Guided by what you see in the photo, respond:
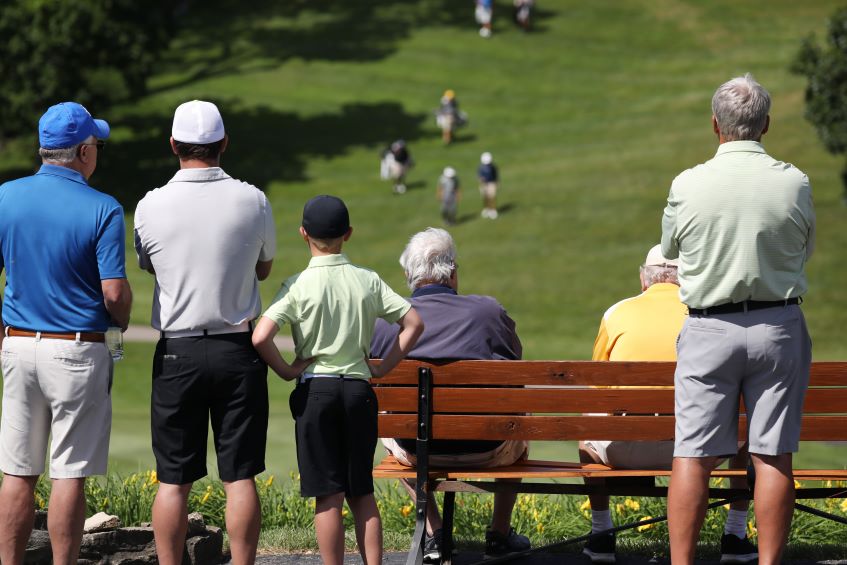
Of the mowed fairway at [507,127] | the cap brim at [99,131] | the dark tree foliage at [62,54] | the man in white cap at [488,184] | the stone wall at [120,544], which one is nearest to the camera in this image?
the cap brim at [99,131]

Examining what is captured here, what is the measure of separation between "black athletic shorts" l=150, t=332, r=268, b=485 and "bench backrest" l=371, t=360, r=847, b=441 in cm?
84

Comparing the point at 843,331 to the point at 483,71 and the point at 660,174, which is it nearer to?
the point at 660,174

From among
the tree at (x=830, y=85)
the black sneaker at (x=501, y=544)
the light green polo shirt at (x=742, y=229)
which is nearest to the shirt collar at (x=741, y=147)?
the light green polo shirt at (x=742, y=229)

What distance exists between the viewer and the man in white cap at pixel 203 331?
506cm

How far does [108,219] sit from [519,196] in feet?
97.8

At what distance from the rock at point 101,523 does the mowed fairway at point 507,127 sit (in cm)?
963

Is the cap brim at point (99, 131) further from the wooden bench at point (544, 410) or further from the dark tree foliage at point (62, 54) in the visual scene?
the dark tree foliage at point (62, 54)

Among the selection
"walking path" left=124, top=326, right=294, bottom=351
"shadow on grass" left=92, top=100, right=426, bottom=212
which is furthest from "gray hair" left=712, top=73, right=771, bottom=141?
"shadow on grass" left=92, top=100, right=426, bottom=212

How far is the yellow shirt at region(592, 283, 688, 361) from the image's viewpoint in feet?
19.8

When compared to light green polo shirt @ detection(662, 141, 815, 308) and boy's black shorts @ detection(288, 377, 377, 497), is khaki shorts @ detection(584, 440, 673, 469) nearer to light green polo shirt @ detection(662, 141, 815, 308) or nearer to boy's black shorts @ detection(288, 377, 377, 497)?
light green polo shirt @ detection(662, 141, 815, 308)

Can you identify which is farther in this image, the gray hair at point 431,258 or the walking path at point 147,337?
the walking path at point 147,337

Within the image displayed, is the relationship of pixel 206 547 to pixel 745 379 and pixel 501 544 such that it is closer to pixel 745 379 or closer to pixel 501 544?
pixel 501 544

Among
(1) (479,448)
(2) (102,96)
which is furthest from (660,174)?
(1) (479,448)

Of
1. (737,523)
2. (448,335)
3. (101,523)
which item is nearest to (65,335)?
(101,523)
